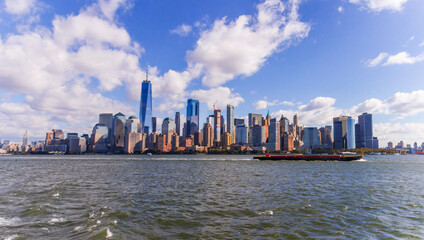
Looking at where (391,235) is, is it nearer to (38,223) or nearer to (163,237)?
(163,237)

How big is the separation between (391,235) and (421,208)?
11790 mm

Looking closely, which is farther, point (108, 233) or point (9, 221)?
point (9, 221)

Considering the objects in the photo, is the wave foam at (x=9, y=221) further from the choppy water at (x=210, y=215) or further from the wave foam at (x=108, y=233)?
the wave foam at (x=108, y=233)

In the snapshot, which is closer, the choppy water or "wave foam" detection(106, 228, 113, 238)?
"wave foam" detection(106, 228, 113, 238)

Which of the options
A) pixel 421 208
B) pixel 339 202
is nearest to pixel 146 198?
pixel 339 202

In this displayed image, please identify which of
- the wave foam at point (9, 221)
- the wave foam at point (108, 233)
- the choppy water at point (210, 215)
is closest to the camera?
the wave foam at point (108, 233)

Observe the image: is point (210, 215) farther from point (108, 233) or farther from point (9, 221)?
point (9, 221)

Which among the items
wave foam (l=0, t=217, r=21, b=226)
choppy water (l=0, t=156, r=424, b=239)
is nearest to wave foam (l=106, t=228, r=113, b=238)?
choppy water (l=0, t=156, r=424, b=239)

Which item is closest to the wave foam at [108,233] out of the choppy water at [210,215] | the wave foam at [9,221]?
the choppy water at [210,215]

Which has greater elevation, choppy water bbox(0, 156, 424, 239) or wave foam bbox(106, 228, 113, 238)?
wave foam bbox(106, 228, 113, 238)

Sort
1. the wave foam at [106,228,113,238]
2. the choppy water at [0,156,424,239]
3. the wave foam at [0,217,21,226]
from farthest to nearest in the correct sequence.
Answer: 1. the wave foam at [0,217,21,226]
2. the choppy water at [0,156,424,239]
3. the wave foam at [106,228,113,238]

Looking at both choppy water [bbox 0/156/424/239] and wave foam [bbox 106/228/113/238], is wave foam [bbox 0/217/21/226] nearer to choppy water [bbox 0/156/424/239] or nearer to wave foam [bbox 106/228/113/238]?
choppy water [bbox 0/156/424/239]

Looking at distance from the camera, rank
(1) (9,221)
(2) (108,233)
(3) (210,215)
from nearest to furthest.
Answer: (2) (108,233), (1) (9,221), (3) (210,215)

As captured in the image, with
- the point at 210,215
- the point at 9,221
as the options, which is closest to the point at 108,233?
the point at 210,215
